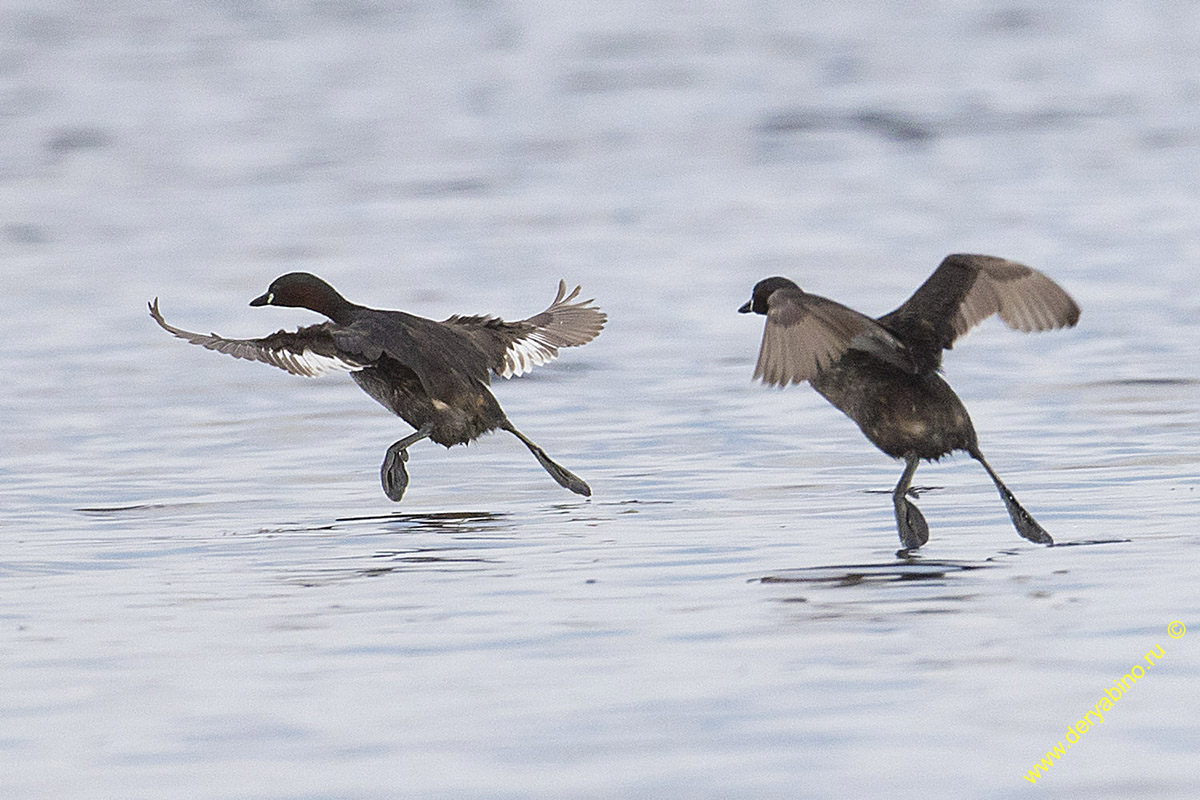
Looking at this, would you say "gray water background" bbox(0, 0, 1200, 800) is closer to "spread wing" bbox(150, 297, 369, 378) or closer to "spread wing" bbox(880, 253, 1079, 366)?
"spread wing" bbox(150, 297, 369, 378)

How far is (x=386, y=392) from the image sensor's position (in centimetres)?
980

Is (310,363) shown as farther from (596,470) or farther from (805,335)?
(805,335)

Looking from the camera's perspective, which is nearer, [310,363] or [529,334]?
[310,363]

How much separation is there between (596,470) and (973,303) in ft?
7.96

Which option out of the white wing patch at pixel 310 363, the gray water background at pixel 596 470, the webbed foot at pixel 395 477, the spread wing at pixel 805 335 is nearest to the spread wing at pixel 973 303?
the spread wing at pixel 805 335

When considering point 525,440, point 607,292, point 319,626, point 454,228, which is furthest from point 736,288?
point 319,626

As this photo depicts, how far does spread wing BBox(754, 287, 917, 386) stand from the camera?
303 inches

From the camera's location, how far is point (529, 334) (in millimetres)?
10750

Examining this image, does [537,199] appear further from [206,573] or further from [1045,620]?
[1045,620]

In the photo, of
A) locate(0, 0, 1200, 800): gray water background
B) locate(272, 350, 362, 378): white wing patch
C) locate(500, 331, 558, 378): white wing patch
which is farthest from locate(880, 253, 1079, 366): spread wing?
locate(500, 331, 558, 378): white wing patch

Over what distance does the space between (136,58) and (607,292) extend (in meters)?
18.4

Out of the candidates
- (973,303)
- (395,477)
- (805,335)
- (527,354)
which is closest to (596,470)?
(527,354)

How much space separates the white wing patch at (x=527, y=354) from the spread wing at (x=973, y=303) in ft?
7.92

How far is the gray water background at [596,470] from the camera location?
5.48m
